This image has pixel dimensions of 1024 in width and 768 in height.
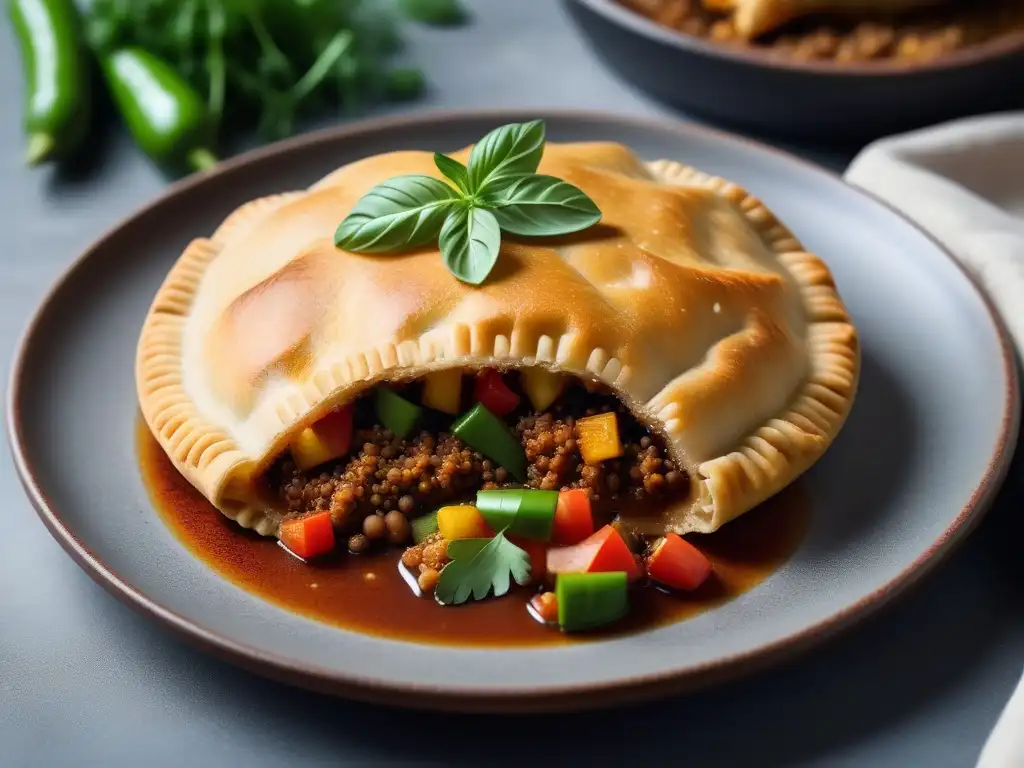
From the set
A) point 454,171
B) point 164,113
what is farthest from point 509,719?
point 164,113

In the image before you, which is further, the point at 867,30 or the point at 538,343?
the point at 867,30

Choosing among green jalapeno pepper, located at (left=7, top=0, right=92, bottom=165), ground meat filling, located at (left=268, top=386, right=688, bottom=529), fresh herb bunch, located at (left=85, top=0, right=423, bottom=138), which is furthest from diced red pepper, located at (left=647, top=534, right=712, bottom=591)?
green jalapeno pepper, located at (left=7, top=0, right=92, bottom=165)

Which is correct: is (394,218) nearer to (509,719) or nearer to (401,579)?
(401,579)

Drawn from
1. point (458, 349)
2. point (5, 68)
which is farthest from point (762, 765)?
point (5, 68)

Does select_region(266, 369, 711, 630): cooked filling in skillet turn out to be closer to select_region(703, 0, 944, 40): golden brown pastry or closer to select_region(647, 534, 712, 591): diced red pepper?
select_region(647, 534, 712, 591): diced red pepper

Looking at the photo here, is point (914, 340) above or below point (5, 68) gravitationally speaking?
above

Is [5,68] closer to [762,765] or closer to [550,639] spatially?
[550,639]

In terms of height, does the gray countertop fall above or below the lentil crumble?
below
